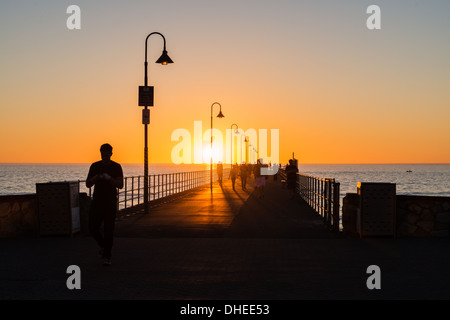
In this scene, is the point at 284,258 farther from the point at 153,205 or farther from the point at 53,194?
the point at 153,205

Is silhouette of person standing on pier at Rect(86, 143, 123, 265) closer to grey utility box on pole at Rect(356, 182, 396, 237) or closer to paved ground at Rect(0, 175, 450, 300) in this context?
paved ground at Rect(0, 175, 450, 300)

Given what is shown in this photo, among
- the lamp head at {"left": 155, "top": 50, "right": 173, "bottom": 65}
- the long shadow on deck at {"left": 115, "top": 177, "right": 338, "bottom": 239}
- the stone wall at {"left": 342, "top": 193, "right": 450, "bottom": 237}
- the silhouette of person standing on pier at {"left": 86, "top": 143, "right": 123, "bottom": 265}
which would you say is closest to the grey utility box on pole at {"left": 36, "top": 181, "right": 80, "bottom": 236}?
the long shadow on deck at {"left": 115, "top": 177, "right": 338, "bottom": 239}

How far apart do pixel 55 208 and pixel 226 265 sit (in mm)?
4923

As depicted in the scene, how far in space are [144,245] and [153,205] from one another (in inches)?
457

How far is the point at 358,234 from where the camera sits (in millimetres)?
12148

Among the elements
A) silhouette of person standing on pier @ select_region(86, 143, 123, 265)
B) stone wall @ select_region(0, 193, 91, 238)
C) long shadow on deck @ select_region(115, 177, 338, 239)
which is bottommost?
long shadow on deck @ select_region(115, 177, 338, 239)

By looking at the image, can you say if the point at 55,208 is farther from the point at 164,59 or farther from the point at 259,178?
the point at 259,178

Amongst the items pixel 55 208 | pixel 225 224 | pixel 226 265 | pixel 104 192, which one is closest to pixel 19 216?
pixel 55 208

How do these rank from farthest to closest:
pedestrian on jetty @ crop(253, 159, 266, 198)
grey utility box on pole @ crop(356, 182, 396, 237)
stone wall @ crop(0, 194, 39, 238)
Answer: pedestrian on jetty @ crop(253, 159, 266, 198) → stone wall @ crop(0, 194, 39, 238) → grey utility box on pole @ crop(356, 182, 396, 237)

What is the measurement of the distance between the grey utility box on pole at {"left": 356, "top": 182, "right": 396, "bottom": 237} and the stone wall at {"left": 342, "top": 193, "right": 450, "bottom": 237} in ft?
1.26

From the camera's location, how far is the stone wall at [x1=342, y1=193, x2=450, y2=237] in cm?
1188

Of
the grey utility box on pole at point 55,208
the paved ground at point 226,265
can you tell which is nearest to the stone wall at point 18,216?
the grey utility box on pole at point 55,208

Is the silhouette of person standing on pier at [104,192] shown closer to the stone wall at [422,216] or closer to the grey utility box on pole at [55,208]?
the grey utility box on pole at [55,208]
